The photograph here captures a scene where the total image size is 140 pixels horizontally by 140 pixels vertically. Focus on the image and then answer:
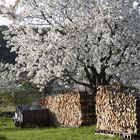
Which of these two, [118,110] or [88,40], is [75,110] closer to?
[88,40]

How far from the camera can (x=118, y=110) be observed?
77.4 ft

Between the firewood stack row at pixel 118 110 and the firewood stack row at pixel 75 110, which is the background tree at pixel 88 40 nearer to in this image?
the firewood stack row at pixel 75 110

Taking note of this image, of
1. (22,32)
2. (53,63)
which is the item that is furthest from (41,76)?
(22,32)

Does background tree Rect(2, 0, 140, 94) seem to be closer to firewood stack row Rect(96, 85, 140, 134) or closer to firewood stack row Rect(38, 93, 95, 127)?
firewood stack row Rect(38, 93, 95, 127)

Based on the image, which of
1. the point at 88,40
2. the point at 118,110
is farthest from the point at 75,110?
the point at 118,110

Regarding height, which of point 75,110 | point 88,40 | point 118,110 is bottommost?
point 118,110

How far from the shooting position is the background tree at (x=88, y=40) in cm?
2981

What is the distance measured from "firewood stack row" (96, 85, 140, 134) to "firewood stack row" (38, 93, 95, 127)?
4166 mm

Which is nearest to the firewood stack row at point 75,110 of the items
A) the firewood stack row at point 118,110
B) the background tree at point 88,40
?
the background tree at point 88,40

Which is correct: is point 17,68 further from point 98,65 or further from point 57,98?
point 98,65

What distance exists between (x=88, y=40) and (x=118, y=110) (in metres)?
7.88

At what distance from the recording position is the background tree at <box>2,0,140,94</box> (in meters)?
29.8

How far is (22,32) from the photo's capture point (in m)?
33.5

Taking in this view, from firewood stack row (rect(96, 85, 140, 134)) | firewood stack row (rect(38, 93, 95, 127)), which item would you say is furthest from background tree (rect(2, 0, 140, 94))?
firewood stack row (rect(96, 85, 140, 134))
